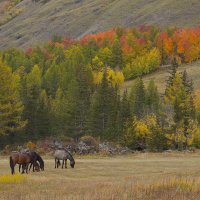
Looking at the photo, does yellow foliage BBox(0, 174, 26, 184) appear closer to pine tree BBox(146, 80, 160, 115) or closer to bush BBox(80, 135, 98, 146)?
bush BBox(80, 135, 98, 146)

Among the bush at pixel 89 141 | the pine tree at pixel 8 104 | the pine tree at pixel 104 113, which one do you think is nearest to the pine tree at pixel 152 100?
the pine tree at pixel 104 113

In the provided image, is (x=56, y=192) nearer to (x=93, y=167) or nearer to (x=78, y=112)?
(x=93, y=167)

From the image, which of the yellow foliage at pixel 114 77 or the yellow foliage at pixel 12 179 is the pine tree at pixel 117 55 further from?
the yellow foliage at pixel 12 179

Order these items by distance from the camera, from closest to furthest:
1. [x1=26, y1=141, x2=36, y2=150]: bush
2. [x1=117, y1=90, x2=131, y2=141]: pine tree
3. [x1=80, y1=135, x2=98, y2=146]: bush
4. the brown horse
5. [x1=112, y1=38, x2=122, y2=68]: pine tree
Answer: the brown horse
[x1=80, y1=135, x2=98, y2=146]: bush
[x1=26, y1=141, x2=36, y2=150]: bush
[x1=117, y1=90, x2=131, y2=141]: pine tree
[x1=112, y1=38, x2=122, y2=68]: pine tree

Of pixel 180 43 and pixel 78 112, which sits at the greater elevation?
pixel 180 43

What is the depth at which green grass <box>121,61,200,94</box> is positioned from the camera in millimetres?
126431

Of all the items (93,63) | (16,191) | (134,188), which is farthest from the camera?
(93,63)

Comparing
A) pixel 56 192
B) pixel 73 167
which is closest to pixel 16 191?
pixel 56 192

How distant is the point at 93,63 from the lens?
14275 cm

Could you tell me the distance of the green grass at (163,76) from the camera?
4978 inches

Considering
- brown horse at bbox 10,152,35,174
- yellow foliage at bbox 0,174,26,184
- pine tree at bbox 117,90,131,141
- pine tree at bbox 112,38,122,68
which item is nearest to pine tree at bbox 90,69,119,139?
pine tree at bbox 117,90,131,141

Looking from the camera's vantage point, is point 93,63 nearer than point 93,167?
No

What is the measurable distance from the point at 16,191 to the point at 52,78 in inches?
3563

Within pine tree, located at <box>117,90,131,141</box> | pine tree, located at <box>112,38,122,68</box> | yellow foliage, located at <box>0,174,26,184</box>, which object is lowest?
yellow foliage, located at <box>0,174,26,184</box>
